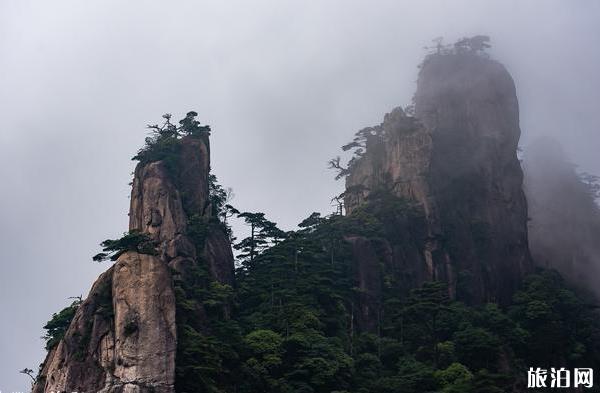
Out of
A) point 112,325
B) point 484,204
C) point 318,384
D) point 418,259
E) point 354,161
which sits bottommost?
point 318,384

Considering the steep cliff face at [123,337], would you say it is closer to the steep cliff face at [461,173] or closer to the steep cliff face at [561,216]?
the steep cliff face at [461,173]

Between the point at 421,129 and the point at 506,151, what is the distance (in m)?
11.2

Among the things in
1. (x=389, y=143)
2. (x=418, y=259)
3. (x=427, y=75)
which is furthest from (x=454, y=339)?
(x=427, y=75)

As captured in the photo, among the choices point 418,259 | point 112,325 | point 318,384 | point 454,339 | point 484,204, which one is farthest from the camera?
point 484,204

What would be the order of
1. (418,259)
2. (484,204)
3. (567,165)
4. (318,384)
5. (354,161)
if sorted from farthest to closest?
1. (567,165)
2. (354,161)
3. (484,204)
4. (418,259)
5. (318,384)

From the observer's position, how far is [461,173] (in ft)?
309

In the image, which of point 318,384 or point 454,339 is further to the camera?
point 454,339

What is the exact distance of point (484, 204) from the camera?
93.9 m

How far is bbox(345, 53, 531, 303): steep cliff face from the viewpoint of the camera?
289 feet

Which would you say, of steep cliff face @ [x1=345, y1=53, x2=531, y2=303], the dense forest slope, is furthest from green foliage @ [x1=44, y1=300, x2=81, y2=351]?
steep cliff face @ [x1=345, y1=53, x2=531, y2=303]

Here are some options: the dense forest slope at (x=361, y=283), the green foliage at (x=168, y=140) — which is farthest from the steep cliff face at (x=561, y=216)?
the green foliage at (x=168, y=140)

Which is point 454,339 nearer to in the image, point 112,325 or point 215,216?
point 215,216

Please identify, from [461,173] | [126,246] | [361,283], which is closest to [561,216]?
[461,173]

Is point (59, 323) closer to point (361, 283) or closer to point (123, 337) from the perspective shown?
point (123, 337)
